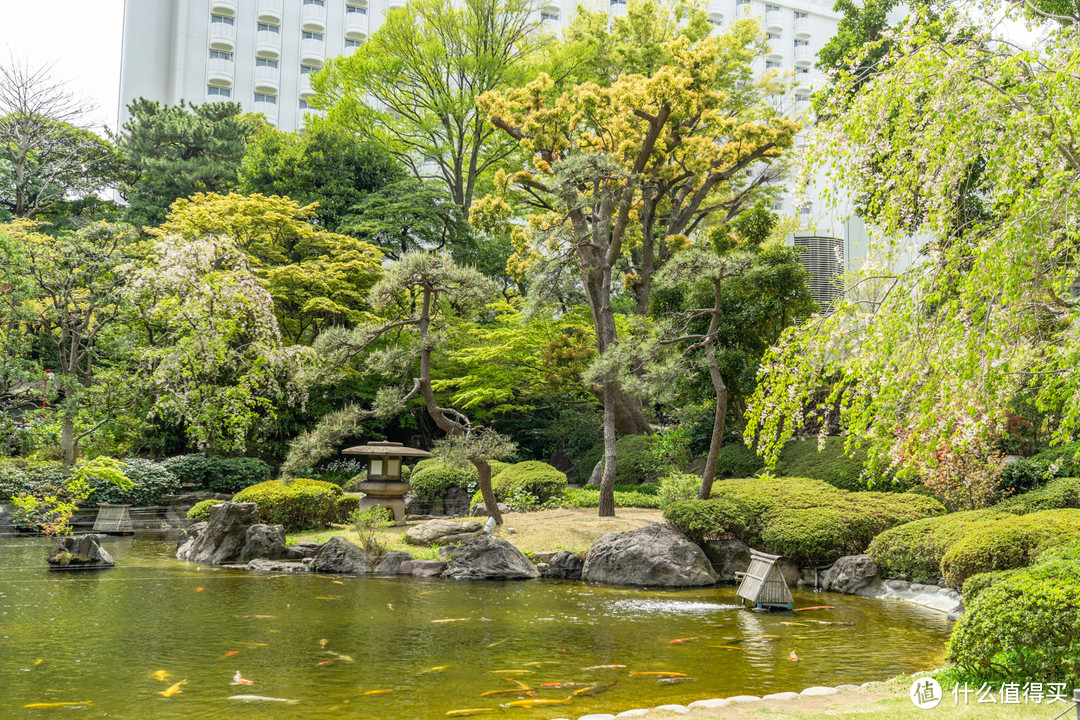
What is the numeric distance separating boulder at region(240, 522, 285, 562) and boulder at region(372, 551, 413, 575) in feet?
5.80

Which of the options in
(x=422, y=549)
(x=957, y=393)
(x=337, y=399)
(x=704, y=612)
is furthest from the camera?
(x=337, y=399)

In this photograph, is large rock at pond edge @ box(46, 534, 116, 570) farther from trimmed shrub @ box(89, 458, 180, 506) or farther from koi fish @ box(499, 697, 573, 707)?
koi fish @ box(499, 697, 573, 707)

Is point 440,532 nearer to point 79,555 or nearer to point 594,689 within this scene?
point 79,555

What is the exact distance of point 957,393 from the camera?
497 centimetres

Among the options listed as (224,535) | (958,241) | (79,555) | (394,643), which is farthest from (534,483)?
(958,241)

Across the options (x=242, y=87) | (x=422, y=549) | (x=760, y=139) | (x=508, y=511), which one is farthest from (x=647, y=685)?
(x=242, y=87)

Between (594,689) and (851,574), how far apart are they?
615 centimetres

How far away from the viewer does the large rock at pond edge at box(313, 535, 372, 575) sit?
1063 cm

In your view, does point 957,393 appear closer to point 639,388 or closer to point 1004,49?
point 1004,49

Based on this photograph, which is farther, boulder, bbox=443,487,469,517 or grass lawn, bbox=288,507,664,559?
boulder, bbox=443,487,469,517

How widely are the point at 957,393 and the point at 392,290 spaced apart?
972 cm

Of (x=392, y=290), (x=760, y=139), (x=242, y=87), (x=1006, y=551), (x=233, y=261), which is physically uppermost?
(x=242, y=87)

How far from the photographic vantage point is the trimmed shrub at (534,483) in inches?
608

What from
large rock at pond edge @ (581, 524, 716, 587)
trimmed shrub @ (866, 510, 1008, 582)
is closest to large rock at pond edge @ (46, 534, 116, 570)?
large rock at pond edge @ (581, 524, 716, 587)
